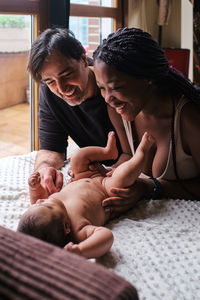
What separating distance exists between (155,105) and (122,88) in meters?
0.23

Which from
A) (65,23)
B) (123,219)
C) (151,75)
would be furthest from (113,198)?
(65,23)

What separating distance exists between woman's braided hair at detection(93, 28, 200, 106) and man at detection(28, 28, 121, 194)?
0.68ft

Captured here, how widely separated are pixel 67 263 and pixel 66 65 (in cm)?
107

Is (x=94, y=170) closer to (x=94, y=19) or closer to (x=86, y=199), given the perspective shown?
(x=86, y=199)

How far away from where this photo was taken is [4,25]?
2111mm

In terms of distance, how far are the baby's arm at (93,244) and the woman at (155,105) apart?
0.24 meters

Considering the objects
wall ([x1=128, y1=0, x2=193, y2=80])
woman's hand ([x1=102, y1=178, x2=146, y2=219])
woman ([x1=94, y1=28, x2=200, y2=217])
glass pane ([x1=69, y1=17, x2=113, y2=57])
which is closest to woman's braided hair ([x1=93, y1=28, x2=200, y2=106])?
woman ([x1=94, y1=28, x2=200, y2=217])

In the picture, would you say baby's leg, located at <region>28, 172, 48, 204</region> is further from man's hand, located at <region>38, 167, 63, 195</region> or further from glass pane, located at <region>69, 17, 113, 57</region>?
glass pane, located at <region>69, 17, 113, 57</region>

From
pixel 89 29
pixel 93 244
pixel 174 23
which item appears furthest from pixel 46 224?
pixel 174 23

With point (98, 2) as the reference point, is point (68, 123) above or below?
below

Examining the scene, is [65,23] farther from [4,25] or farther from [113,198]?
[113,198]

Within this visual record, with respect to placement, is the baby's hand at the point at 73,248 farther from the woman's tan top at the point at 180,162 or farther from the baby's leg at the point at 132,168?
the woman's tan top at the point at 180,162

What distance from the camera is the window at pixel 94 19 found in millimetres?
2779

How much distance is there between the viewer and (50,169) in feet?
5.06
